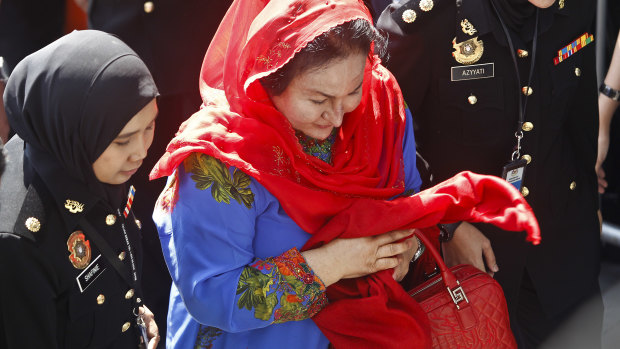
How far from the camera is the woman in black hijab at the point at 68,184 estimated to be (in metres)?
1.83

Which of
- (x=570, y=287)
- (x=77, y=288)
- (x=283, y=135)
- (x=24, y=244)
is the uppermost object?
(x=283, y=135)

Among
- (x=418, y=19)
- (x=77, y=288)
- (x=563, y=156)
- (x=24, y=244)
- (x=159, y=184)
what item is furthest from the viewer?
(x=159, y=184)

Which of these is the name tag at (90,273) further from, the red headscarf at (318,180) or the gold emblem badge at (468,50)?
the gold emblem badge at (468,50)

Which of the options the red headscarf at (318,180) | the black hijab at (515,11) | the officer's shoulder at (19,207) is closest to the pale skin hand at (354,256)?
the red headscarf at (318,180)

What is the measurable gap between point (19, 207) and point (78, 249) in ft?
0.70

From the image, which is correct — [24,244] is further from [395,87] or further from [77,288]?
[395,87]

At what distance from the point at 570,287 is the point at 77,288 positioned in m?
1.95

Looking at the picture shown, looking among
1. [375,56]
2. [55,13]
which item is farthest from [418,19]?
[55,13]

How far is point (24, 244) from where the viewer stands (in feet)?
5.93

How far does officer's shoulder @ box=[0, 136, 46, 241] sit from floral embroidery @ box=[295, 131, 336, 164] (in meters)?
0.77

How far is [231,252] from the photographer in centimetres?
179

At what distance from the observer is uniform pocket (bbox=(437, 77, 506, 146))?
249cm

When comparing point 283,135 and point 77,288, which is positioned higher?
point 283,135

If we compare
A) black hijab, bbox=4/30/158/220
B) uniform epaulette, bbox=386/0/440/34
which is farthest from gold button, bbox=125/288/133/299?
uniform epaulette, bbox=386/0/440/34
